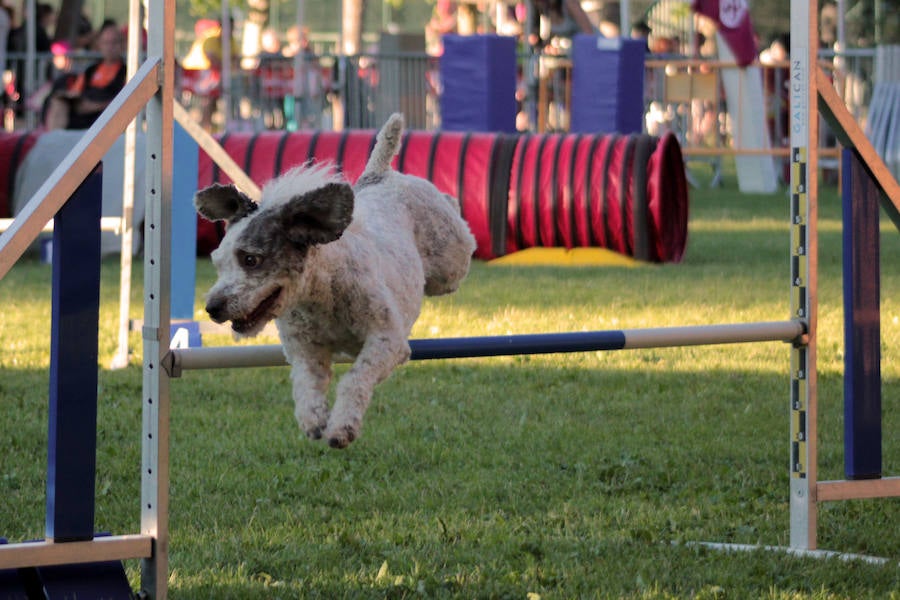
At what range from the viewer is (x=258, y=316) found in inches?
133

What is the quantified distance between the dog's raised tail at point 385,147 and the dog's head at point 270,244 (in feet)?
2.80

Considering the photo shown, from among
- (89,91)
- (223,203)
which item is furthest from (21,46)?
(223,203)

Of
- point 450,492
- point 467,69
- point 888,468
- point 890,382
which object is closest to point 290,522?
point 450,492

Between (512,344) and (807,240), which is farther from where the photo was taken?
(807,240)

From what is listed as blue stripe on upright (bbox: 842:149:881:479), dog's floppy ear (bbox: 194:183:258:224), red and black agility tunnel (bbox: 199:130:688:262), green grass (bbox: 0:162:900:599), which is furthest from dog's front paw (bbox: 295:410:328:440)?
red and black agility tunnel (bbox: 199:130:688:262)

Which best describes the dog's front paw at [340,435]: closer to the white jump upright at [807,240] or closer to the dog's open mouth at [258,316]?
the dog's open mouth at [258,316]

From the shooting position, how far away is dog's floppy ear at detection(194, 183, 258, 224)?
3475 mm

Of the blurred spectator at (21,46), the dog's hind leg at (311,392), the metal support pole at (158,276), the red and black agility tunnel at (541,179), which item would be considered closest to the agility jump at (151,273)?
the metal support pole at (158,276)

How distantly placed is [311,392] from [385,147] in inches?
40.7

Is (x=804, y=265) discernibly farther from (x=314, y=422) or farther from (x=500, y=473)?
(x=314, y=422)

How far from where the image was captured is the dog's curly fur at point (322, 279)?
11.1 feet

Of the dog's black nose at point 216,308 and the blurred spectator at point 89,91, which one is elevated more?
the blurred spectator at point 89,91

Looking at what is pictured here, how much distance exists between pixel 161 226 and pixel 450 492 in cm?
191

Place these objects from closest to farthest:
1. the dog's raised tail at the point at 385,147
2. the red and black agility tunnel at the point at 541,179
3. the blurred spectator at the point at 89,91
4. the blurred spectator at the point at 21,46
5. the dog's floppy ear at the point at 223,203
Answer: the dog's floppy ear at the point at 223,203
the dog's raised tail at the point at 385,147
the red and black agility tunnel at the point at 541,179
the blurred spectator at the point at 89,91
the blurred spectator at the point at 21,46
